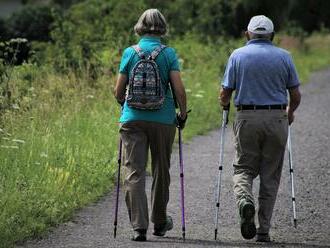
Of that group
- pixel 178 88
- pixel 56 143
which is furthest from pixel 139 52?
pixel 56 143

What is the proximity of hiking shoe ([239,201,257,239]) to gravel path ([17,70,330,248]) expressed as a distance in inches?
5.5

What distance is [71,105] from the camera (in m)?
12.8

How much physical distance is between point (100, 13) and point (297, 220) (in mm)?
13829

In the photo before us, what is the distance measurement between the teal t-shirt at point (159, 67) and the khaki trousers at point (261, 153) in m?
0.63

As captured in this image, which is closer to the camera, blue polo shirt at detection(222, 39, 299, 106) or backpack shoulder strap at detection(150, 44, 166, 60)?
backpack shoulder strap at detection(150, 44, 166, 60)

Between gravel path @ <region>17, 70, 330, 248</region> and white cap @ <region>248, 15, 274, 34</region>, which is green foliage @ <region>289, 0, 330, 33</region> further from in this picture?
white cap @ <region>248, 15, 274, 34</region>

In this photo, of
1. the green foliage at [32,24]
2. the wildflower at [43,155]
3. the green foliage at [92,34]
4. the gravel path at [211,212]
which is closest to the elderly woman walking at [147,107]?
the gravel path at [211,212]

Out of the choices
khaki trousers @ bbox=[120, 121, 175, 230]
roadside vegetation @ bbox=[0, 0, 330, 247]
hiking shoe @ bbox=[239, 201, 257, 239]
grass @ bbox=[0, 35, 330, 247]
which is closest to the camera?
hiking shoe @ bbox=[239, 201, 257, 239]

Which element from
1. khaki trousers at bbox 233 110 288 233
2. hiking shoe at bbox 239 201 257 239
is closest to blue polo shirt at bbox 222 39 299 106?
khaki trousers at bbox 233 110 288 233

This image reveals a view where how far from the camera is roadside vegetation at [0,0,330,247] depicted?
8.34 m

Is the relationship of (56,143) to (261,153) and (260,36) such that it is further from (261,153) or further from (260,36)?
(260,36)

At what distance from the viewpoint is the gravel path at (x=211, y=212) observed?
744 centimetres

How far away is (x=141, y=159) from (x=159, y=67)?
29.8 inches

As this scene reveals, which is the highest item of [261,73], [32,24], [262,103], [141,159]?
[32,24]
